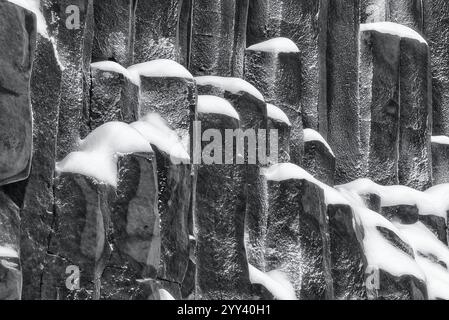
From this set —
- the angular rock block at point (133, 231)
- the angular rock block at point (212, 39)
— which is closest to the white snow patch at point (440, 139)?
the angular rock block at point (212, 39)

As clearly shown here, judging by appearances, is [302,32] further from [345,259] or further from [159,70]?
[159,70]

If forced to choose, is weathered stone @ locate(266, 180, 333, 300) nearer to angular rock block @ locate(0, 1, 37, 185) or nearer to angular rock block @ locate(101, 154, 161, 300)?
angular rock block @ locate(101, 154, 161, 300)

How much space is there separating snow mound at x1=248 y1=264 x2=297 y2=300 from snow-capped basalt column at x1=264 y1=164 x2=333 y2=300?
10 cm

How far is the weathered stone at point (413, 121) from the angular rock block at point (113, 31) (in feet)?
21.6

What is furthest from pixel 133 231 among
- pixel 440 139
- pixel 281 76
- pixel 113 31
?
pixel 440 139

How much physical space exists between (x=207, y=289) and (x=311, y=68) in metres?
5.56

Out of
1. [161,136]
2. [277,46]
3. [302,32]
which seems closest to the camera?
[161,136]

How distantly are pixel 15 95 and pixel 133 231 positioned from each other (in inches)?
101

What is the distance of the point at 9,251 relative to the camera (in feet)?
65.7

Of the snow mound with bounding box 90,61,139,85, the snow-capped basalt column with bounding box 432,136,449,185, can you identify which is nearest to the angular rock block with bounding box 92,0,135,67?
the snow mound with bounding box 90,61,139,85

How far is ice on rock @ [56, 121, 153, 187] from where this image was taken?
22.0m

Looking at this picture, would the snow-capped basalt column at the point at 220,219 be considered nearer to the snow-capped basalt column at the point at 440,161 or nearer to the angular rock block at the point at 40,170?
the angular rock block at the point at 40,170

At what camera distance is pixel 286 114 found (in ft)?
89.5

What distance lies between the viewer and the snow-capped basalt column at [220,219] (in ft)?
79.6
